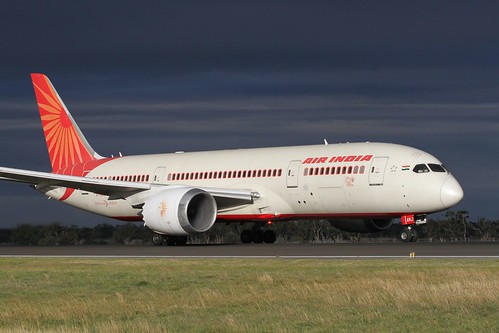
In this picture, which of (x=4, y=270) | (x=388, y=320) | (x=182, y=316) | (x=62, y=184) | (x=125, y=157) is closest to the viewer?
(x=388, y=320)

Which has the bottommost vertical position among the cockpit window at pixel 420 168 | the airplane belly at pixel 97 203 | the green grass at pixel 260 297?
the green grass at pixel 260 297

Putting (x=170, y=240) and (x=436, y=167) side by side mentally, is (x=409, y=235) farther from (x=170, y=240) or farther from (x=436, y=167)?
(x=170, y=240)

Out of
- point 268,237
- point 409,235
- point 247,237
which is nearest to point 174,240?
point 247,237

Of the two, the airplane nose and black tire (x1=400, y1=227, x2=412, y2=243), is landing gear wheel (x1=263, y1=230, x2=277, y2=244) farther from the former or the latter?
the airplane nose

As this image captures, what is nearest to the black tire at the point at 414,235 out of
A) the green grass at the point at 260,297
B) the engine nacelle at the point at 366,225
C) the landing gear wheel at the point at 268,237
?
the engine nacelle at the point at 366,225

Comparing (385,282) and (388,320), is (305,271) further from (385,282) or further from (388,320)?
(388,320)

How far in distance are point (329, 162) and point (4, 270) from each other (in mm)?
16854

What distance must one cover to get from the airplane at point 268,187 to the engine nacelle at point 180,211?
38 millimetres

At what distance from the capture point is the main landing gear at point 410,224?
38.0 metres

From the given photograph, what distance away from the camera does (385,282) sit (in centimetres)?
1906

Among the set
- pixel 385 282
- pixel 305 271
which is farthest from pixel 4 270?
pixel 385 282

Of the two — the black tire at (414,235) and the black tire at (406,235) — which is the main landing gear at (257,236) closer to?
the black tire at (406,235)

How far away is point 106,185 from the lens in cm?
4103

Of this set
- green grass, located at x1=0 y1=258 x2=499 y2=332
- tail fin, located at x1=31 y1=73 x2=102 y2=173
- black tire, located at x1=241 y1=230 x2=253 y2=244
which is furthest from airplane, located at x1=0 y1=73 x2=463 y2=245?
green grass, located at x1=0 y1=258 x2=499 y2=332
